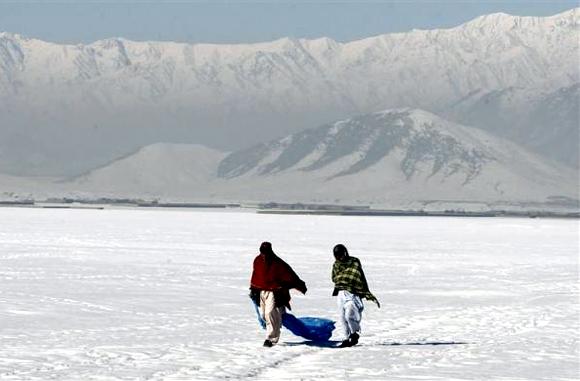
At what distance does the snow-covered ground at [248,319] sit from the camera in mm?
16516

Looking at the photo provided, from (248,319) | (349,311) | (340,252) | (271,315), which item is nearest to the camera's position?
(271,315)

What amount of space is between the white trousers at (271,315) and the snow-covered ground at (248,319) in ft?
0.98

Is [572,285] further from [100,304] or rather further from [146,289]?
[100,304]

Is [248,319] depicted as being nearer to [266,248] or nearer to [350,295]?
[350,295]

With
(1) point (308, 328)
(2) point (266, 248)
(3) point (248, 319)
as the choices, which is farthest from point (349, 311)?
(3) point (248, 319)

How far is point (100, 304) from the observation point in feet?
82.2

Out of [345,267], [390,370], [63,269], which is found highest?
[63,269]

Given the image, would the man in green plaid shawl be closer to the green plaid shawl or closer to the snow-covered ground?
the green plaid shawl

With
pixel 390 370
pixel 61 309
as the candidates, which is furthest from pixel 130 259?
pixel 390 370

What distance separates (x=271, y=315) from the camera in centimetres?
1883

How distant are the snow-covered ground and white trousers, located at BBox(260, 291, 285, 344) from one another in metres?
0.30

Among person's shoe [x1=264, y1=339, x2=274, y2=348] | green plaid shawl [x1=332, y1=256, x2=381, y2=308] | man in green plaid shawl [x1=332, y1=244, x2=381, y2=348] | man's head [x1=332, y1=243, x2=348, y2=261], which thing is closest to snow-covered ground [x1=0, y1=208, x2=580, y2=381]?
person's shoe [x1=264, y1=339, x2=274, y2=348]

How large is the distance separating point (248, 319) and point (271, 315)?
13.9 ft

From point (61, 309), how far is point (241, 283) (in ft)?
28.7
